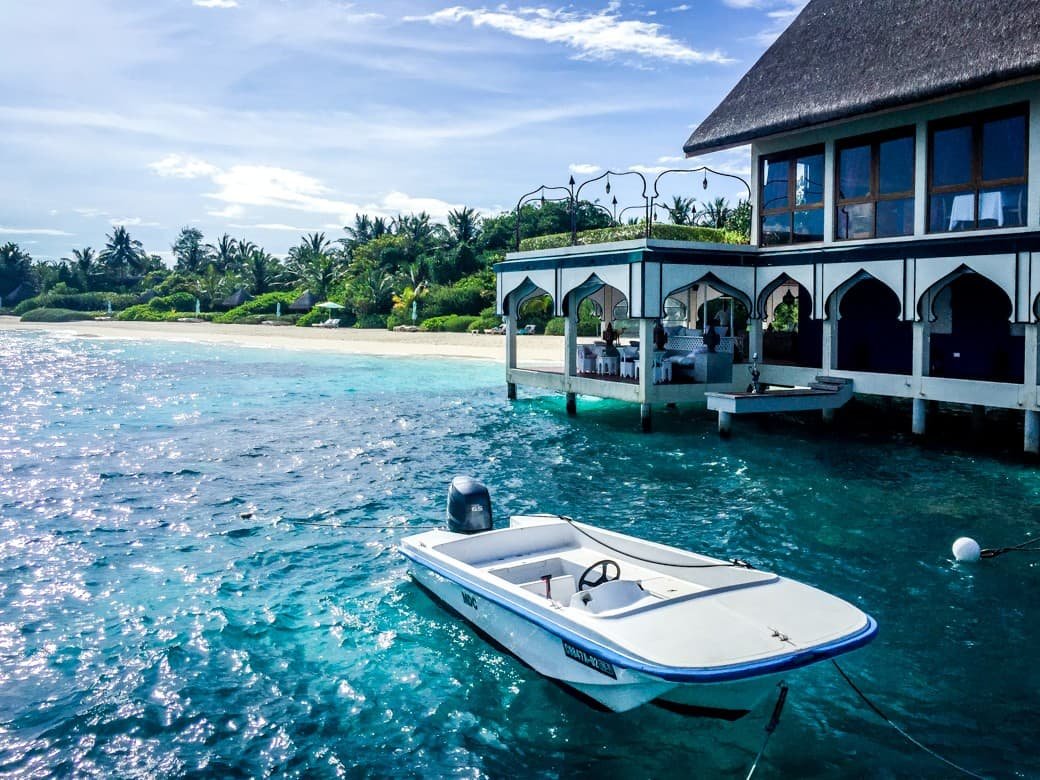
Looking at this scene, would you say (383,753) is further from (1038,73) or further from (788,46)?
(788,46)

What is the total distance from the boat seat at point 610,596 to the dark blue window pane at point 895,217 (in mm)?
14554

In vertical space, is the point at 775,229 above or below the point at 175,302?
below

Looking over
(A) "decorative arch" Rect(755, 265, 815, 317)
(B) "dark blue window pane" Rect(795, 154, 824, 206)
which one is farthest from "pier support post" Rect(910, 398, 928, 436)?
(B) "dark blue window pane" Rect(795, 154, 824, 206)

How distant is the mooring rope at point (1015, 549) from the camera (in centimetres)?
1091

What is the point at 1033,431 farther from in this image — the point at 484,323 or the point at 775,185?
the point at 484,323

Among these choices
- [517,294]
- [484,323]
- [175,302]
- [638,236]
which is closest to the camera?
[638,236]

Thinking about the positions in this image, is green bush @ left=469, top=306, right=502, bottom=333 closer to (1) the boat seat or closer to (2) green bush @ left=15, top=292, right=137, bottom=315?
(1) the boat seat

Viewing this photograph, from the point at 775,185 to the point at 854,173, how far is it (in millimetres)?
2329

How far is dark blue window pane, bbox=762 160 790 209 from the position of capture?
2216 cm

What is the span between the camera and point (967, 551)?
425 inches

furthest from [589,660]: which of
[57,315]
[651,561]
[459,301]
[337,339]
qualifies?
[57,315]

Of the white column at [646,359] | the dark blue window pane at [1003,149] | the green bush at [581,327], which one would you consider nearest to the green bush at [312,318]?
the green bush at [581,327]

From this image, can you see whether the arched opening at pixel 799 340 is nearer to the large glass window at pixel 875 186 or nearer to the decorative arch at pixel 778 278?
the decorative arch at pixel 778 278

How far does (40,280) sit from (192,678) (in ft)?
359
